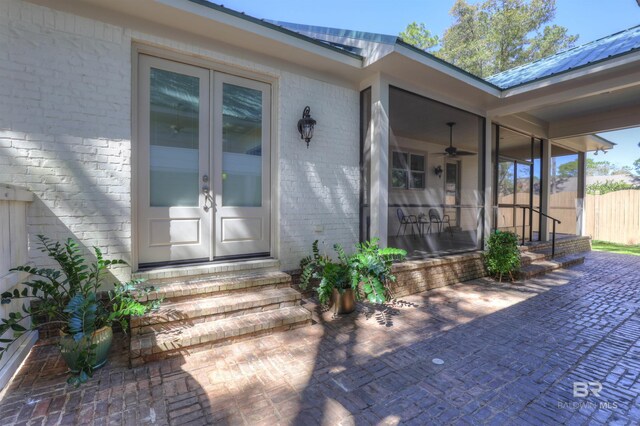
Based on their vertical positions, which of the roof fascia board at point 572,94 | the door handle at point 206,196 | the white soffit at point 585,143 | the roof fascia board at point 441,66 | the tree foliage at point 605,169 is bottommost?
the door handle at point 206,196

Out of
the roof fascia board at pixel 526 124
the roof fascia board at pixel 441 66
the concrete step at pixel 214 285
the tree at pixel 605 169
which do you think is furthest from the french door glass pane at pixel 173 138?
the tree at pixel 605 169

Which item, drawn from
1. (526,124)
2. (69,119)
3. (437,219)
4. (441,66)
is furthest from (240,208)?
(526,124)

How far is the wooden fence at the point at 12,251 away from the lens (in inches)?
84.6

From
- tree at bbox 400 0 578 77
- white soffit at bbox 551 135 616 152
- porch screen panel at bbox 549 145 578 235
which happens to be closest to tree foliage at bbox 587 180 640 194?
tree at bbox 400 0 578 77

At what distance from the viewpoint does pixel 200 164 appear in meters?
3.45

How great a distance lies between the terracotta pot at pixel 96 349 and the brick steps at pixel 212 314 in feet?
0.64

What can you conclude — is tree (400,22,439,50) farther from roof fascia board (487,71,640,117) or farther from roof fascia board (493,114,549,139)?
roof fascia board (487,71,640,117)

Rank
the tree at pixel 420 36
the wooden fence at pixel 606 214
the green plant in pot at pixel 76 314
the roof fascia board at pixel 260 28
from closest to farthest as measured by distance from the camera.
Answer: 1. the green plant in pot at pixel 76 314
2. the roof fascia board at pixel 260 28
3. the wooden fence at pixel 606 214
4. the tree at pixel 420 36

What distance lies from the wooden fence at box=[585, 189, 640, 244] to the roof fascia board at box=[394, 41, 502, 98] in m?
8.21

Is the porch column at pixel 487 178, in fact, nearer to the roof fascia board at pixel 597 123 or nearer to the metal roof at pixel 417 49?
the metal roof at pixel 417 49

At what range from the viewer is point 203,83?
3.48 meters

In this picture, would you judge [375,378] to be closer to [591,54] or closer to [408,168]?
[591,54]

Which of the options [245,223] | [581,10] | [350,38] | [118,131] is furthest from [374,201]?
[581,10]

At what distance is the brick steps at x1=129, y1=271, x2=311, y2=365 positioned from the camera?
2561 millimetres
